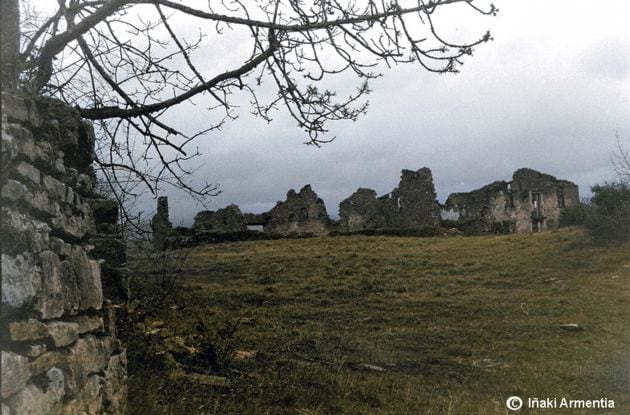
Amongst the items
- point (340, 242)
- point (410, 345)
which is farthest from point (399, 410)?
point (340, 242)

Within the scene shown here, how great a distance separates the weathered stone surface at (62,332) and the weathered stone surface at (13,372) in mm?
367

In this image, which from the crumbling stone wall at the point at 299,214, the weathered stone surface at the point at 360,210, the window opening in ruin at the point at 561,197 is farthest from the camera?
the weathered stone surface at the point at 360,210

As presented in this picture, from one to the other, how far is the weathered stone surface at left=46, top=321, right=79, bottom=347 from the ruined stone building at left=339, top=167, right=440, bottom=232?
95.5ft

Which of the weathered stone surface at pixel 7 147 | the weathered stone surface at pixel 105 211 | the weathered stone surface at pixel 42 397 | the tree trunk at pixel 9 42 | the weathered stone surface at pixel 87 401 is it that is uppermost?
the tree trunk at pixel 9 42

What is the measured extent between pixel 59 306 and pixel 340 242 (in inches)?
820

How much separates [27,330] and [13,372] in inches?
10.8

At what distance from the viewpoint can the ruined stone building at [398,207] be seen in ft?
111

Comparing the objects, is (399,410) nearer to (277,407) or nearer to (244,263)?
(277,407)

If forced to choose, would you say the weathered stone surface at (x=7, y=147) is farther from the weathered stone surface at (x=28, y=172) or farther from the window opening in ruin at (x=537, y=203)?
the window opening in ruin at (x=537, y=203)

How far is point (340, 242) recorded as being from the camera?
23.8 metres

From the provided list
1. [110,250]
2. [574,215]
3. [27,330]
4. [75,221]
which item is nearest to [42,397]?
[27,330]

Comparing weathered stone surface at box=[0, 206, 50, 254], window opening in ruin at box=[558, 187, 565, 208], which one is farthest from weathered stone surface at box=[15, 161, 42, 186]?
window opening in ruin at box=[558, 187, 565, 208]

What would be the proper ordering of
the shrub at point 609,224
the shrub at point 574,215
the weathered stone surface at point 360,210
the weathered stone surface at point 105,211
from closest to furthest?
the weathered stone surface at point 105,211, the shrub at point 609,224, the shrub at point 574,215, the weathered stone surface at point 360,210

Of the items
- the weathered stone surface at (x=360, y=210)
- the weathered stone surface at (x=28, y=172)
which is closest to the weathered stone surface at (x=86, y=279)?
the weathered stone surface at (x=28, y=172)
